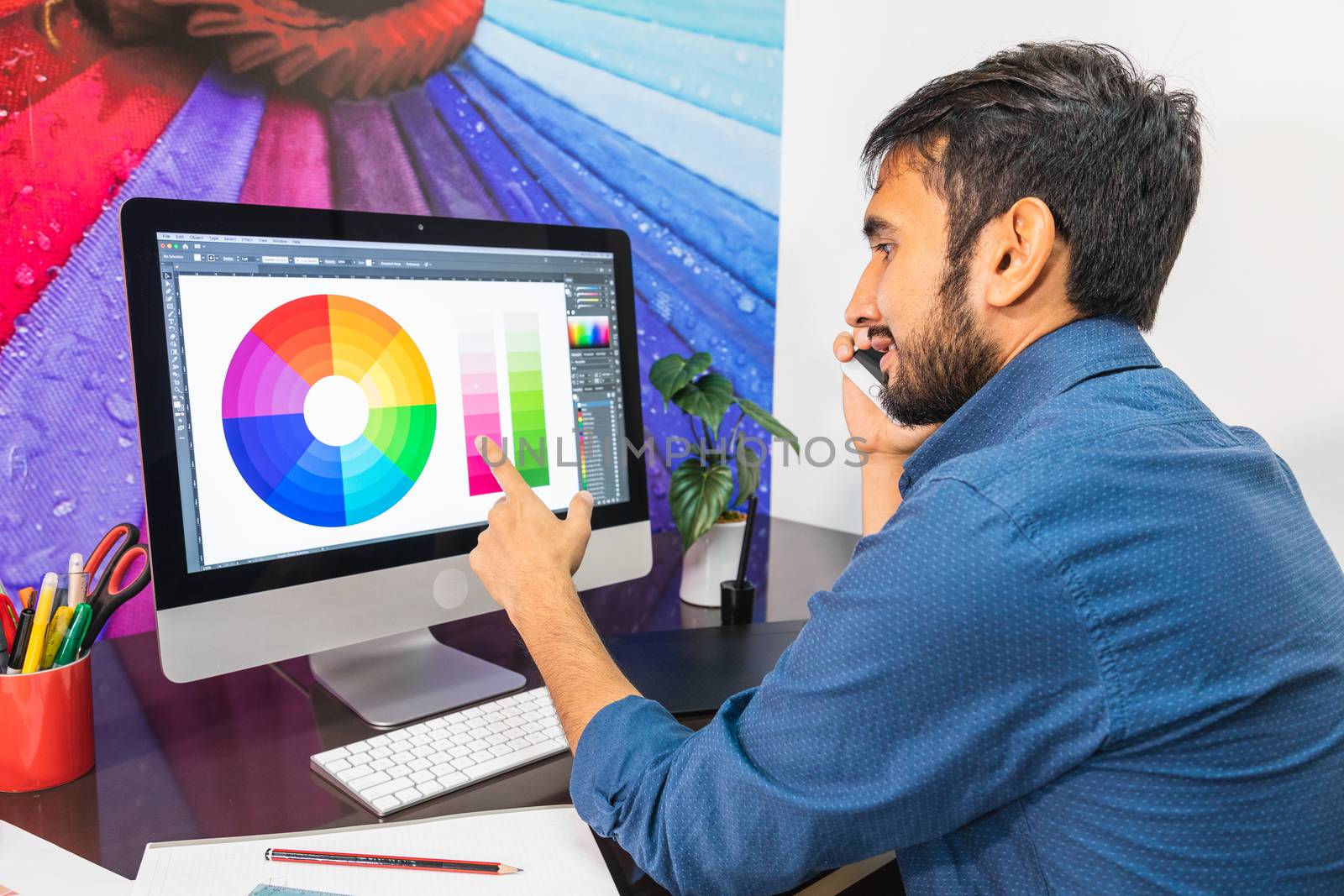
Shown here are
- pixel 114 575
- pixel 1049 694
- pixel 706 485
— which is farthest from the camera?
pixel 706 485

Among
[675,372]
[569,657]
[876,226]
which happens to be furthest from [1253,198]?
[569,657]

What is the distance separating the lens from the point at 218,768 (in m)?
0.84

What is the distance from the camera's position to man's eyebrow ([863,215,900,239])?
0.86 meters

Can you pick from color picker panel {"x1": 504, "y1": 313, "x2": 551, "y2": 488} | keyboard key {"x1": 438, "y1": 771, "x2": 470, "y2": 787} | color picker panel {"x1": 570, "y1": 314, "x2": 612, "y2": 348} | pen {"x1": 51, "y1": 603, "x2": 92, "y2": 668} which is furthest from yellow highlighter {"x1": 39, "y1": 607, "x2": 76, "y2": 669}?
color picker panel {"x1": 570, "y1": 314, "x2": 612, "y2": 348}

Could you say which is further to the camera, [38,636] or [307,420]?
[307,420]

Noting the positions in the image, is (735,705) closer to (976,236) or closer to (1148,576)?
(1148,576)

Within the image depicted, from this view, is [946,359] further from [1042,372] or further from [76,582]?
[76,582]

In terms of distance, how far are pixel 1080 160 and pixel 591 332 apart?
0.56m

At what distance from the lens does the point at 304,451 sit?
0.90m

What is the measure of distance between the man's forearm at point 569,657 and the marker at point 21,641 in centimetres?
40

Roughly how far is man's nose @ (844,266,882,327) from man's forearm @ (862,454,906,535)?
382 mm

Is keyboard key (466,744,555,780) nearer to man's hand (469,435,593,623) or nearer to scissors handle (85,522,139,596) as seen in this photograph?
man's hand (469,435,593,623)

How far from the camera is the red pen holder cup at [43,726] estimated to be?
76 centimetres

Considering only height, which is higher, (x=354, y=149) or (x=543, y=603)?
(x=354, y=149)
